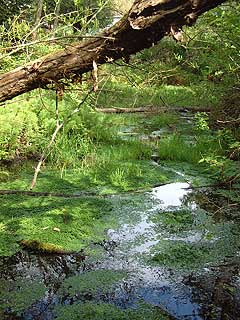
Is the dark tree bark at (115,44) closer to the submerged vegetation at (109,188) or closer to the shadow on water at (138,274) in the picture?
the submerged vegetation at (109,188)

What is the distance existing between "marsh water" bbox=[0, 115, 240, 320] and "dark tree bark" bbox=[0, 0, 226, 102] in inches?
64.5

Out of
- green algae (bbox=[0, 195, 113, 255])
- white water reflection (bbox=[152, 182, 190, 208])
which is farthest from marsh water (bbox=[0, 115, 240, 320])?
white water reflection (bbox=[152, 182, 190, 208])

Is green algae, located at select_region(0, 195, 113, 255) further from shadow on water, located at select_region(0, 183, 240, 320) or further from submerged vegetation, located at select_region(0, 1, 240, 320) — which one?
shadow on water, located at select_region(0, 183, 240, 320)

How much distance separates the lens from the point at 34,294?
136 inches

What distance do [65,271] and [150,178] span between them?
2.63 m

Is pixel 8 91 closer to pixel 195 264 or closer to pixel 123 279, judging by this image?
pixel 123 279

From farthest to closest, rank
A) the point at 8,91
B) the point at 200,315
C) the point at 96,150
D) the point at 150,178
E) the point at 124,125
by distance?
the point at 124,125, the point at 96,150, the point at 150,178, the point at 200,315, the point at 8,91

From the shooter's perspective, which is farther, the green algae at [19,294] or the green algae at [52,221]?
the green algae at [52,221]

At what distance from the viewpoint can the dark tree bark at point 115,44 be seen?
2.10 metres

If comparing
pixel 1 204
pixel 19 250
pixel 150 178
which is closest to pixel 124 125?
pixel 150 178

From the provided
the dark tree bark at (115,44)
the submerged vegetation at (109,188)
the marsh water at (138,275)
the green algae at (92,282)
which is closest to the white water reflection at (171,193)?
the submerged vegetation at (109,188)

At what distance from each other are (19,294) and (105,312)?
71cm

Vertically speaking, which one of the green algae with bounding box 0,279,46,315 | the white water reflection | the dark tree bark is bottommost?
the white water reflection

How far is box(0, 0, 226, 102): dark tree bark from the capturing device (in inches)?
82.7
